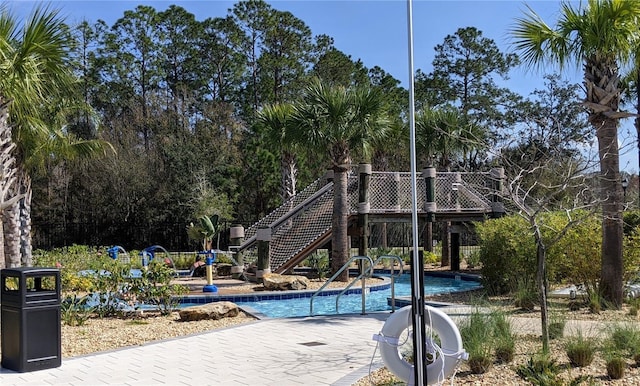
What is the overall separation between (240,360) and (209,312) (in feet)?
10.7

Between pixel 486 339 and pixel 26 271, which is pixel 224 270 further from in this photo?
pixel 486 339

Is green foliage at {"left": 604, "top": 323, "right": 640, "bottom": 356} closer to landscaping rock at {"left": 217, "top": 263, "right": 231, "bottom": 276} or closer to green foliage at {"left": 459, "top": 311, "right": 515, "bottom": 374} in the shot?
green foliage at {"left": 459, "top": 311, "right": 515, "bottom": 374}

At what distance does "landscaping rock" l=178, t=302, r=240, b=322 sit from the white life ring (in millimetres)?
5434

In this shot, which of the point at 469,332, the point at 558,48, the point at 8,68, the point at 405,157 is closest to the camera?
the point at 469,332

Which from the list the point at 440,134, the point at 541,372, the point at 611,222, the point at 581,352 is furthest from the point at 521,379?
the point at 440,134

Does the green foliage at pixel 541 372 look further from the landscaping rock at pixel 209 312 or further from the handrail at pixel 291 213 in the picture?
the handrail at pixel 291 213

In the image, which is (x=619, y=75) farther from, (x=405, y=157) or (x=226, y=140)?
(x=226, y=140)

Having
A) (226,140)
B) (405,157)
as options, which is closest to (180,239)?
(226,140)

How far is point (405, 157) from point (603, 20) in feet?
84.2

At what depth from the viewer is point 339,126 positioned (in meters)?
16.6

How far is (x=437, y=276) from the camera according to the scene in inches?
797

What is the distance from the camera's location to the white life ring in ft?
17.3

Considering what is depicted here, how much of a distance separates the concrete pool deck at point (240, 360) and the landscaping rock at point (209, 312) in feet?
3.06

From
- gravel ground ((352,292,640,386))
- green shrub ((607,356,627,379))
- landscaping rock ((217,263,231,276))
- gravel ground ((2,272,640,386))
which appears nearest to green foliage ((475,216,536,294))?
gravel ground ((2,272,640,386))
